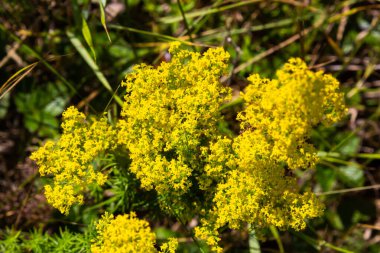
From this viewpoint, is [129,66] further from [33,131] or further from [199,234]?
[199,234]

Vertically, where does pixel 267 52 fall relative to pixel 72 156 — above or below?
above

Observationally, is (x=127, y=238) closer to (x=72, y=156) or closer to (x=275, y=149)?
(x=72, y=156)

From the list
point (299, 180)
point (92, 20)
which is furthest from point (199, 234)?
Result: point (92, 20)

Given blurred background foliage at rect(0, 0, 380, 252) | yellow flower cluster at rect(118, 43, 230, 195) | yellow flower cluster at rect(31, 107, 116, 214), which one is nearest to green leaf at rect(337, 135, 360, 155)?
blurred background foliage at rect(0, 0, 380, 252)

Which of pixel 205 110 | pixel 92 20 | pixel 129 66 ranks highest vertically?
pixel 92 20

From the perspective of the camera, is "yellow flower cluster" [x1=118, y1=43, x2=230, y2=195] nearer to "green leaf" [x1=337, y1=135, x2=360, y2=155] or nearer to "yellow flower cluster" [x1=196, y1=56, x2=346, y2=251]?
"yellow flower cluster" [x1=196, y1=56, x2=346, y2=251]

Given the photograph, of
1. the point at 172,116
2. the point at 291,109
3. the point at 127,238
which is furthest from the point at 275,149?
the point at 127,238
